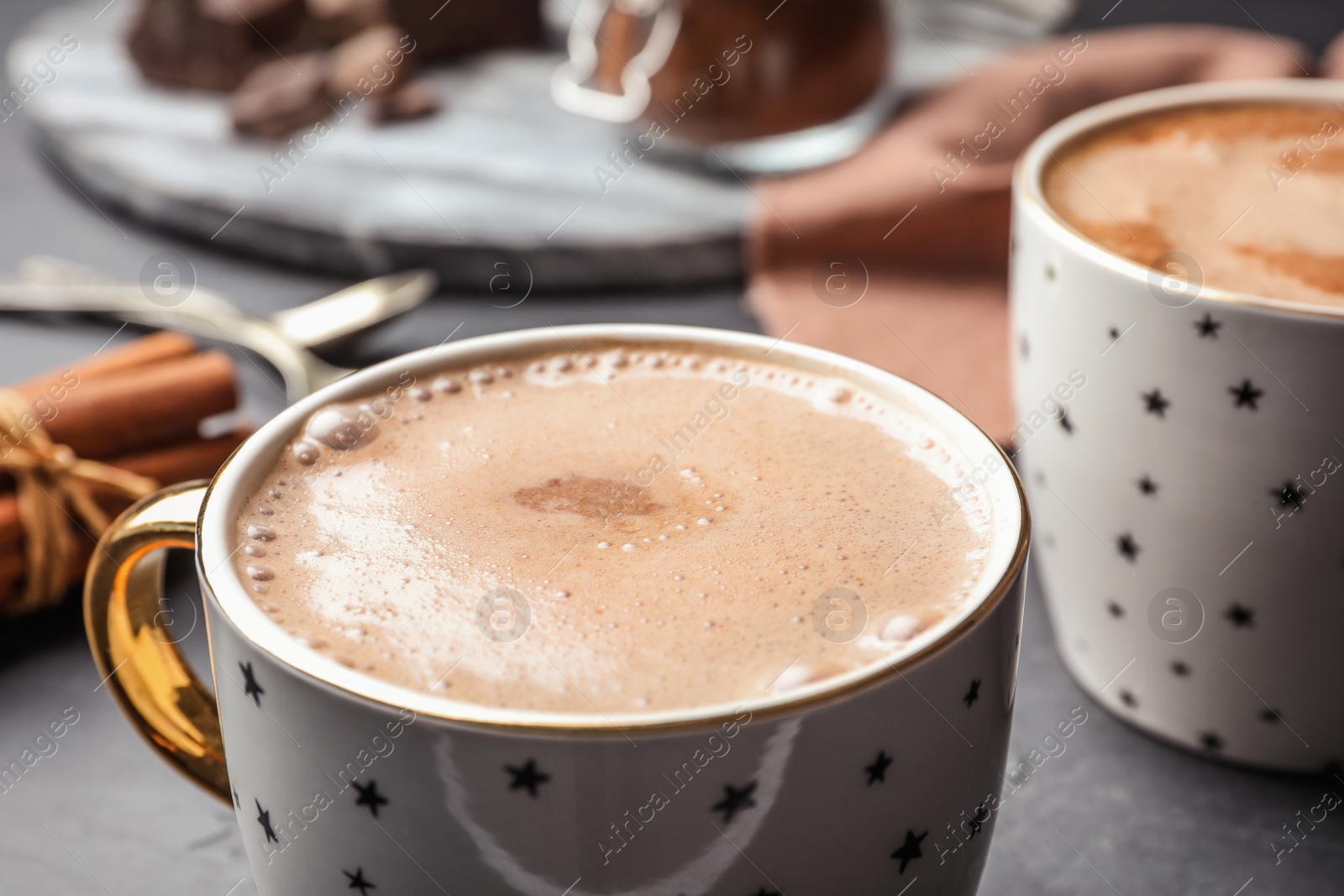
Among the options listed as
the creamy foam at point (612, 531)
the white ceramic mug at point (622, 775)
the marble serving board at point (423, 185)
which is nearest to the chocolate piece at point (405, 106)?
the marble serving board at point (423, 185)

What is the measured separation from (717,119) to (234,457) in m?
0.95

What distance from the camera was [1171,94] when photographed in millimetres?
1015

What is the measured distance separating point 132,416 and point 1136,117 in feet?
2.53

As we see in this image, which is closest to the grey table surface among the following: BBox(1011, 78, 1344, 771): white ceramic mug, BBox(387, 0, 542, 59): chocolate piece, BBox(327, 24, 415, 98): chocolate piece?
BBox(1011, 78, 1344, 771): white ceramic mug

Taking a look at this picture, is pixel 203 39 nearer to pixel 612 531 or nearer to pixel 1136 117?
pixel 1136 117

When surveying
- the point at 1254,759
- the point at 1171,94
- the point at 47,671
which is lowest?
the point at 1254,759

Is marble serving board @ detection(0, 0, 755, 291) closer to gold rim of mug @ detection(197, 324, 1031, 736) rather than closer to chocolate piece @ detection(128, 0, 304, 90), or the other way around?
chocolate piece @ detection(128, 0, 304, 90)

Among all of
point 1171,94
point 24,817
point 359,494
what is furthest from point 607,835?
point 1171,94

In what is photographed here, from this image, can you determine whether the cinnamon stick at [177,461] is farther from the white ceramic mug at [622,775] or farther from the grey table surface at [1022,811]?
the white ceramic mug at [622,775]

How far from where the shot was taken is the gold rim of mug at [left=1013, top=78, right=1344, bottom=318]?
2.42 ft

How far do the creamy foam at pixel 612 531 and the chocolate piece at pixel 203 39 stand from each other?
1.15 m

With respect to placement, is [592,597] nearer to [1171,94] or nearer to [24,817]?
[24,817]

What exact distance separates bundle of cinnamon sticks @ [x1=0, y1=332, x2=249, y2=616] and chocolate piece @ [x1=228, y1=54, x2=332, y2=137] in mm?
566

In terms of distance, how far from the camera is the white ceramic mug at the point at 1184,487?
75 cm
